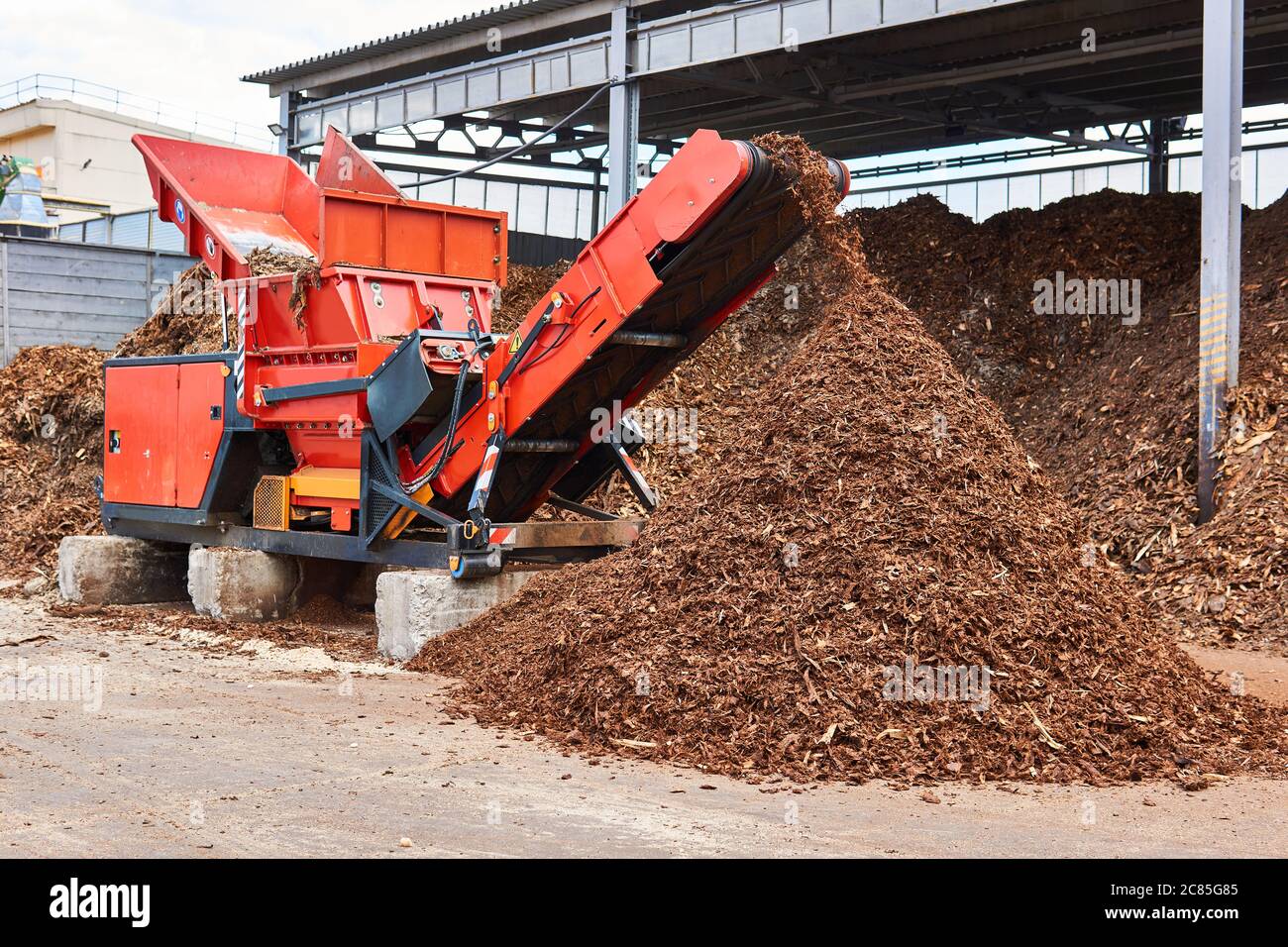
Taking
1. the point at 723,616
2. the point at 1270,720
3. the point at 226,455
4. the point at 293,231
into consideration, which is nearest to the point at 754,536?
the point at 723,616

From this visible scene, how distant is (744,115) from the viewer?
2105cm

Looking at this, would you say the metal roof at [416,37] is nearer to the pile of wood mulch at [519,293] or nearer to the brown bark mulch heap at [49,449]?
the pile of wood mulch at [519,293]

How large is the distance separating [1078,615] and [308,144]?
54.0ft

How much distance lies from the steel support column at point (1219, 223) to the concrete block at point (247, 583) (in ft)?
23.7

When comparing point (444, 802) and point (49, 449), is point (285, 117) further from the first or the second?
point (444, 802)

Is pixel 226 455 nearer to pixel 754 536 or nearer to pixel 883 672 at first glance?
pixel 754 536

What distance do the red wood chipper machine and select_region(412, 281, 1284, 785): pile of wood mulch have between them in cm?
94

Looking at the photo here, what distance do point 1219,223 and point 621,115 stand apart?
7022mm

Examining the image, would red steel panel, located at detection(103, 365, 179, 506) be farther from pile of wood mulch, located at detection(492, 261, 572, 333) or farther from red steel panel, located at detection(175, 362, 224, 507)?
pile of wood mulch, located at detection(492, 261, 572, 333)

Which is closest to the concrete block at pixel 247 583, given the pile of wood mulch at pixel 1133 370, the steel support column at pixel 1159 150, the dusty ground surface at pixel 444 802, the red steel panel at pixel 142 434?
the red steel panel at pixel 142 434

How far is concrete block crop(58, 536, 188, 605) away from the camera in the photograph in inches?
420

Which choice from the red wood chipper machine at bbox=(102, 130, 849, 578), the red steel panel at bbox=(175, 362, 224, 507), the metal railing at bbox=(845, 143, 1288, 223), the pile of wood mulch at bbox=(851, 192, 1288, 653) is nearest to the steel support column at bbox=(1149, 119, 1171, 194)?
the metal railing at bbox=(845, 143, 1288, 223)

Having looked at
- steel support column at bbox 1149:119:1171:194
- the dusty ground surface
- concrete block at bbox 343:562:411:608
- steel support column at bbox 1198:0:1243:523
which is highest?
steel support column at bbox 1149:119:1171:194

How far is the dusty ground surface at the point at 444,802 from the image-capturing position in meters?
4.49
